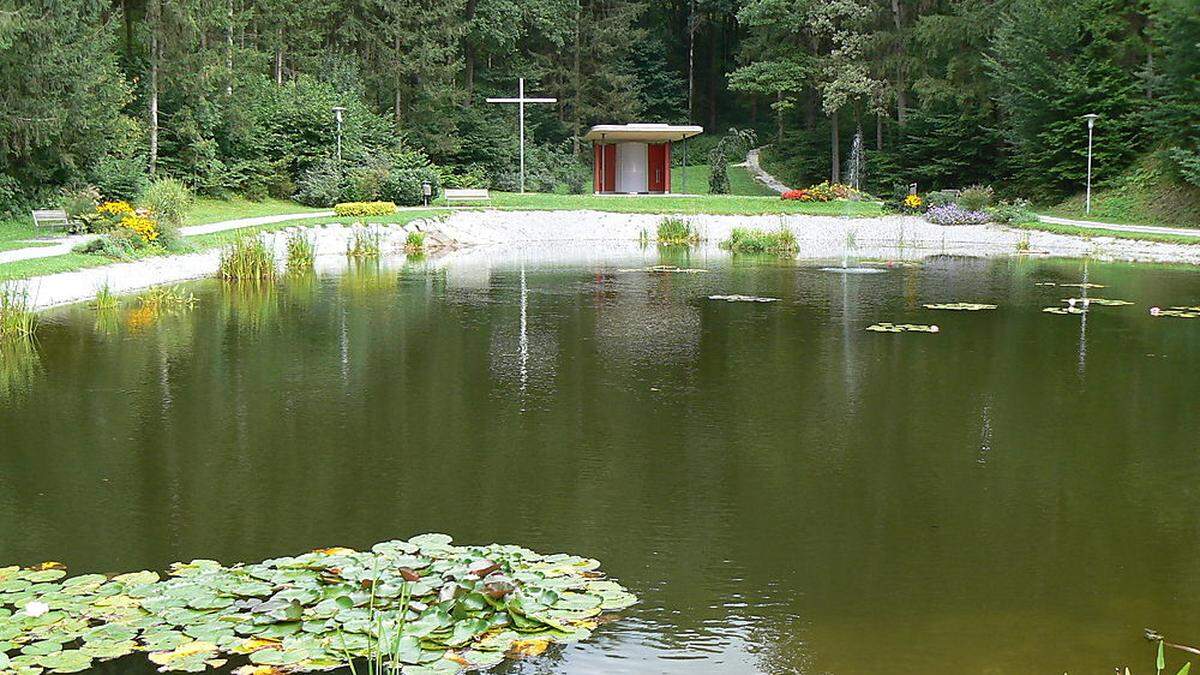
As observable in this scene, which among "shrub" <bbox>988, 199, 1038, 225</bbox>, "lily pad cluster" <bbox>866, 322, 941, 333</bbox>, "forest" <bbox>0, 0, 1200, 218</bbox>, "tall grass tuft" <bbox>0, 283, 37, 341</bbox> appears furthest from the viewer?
"shrub" <bbox>988, 199, 1038, 225</bbox>

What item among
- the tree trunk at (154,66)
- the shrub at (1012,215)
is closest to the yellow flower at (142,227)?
the tree trunk at (154,66)

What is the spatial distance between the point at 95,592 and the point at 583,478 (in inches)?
113

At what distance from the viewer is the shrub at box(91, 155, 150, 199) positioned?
26.5 m

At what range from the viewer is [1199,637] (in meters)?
4.64

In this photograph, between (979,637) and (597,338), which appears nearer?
(979,637)

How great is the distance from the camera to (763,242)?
26969 mm

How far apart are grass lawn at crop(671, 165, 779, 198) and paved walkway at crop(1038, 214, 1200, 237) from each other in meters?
17.9

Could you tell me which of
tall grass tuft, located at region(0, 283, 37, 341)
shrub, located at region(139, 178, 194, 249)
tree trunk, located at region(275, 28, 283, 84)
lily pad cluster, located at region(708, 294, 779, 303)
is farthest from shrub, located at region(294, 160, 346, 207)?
tall grass tuft, located at region(0, 283, 37, 341)

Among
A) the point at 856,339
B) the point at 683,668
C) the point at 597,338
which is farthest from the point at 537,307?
the point at 683,668

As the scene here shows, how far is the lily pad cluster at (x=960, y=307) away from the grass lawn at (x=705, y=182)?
32.5 metres

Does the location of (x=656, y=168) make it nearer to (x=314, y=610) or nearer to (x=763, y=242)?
(x=763, y=242)

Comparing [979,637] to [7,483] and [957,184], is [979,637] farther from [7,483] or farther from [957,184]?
[957,184]

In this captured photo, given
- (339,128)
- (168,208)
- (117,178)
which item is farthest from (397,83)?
(168,208)

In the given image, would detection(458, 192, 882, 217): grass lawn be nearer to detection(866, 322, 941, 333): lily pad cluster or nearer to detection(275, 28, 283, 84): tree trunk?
detection(275, 28, 283, 84): tree trunk
